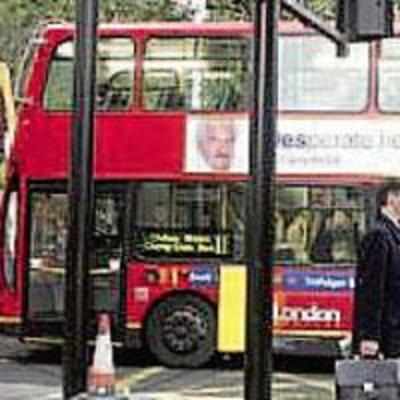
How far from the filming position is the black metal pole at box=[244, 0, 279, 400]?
7.22 meters

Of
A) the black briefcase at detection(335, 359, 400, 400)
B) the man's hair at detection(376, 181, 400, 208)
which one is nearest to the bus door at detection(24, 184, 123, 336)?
the man's hair at detection(376, 181, 400, 208)

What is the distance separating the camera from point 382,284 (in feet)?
31.1

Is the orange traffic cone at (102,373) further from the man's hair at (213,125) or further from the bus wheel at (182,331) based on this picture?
the man's hair at (213,125)

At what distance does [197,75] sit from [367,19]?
35.5 feet

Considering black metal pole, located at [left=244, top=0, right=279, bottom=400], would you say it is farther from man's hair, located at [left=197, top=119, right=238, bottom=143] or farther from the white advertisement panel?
A: man's hair, located at [left=197, top=119, right=238, bottom=143]

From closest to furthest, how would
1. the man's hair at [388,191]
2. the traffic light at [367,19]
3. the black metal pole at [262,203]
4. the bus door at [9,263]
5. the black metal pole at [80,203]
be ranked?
the black metal pole at [80,203], the traffic light at [367,19], the black metal pole at [262,203], the man's hair at [388,191], the bus door at [9,263]

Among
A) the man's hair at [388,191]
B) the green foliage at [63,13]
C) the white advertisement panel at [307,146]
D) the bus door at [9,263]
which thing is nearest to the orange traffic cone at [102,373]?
the man's hair at [388,191]

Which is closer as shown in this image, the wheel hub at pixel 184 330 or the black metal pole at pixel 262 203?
the black metal pole at pixel 262 203

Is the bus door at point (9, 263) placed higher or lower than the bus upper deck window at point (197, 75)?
lower

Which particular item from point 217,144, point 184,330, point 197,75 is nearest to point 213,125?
point 217,144

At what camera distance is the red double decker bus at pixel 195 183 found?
57.1 feet

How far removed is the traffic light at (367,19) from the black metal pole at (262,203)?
35 cm

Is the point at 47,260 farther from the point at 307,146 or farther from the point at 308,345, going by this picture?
the point at 307,146

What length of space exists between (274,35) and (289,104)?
33.7 ft
